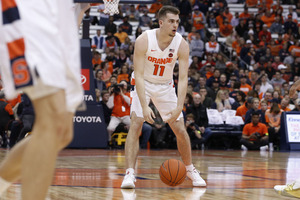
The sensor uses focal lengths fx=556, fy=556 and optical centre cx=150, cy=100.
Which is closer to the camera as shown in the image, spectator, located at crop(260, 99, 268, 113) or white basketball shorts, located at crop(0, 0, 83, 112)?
white basketball shorts, located at crop(0, 0, 83, 112)

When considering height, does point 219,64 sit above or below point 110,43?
below

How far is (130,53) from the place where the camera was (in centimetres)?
1805

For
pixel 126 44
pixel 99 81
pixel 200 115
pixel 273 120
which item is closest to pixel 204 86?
pixel 200 115

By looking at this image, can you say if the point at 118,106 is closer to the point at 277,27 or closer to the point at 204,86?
the point at 204,86

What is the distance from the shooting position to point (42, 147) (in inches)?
109

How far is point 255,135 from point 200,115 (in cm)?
152

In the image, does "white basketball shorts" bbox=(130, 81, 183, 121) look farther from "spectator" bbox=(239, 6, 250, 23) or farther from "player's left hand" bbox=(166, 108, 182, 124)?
"spectator" bbox=(239, 6, 250, 23)

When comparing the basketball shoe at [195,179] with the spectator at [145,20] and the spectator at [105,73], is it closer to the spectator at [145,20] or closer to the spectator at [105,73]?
the spectator at [105,73]

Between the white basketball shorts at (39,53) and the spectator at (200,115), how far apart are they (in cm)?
1144

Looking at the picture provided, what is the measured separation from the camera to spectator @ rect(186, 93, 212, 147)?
14.3 meters

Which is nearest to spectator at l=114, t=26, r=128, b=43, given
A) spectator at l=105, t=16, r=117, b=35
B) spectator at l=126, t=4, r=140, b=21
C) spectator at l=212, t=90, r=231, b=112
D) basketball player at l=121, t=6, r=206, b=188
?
spectator at l=105, t=16, r=117, b=35

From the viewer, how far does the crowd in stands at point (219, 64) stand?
562 inches

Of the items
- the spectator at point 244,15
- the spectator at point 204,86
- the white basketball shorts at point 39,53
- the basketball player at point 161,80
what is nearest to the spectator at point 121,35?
the spectator at point 204,86

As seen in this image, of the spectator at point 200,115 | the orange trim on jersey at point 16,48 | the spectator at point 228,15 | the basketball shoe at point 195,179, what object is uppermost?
the spectator at point 228,15
